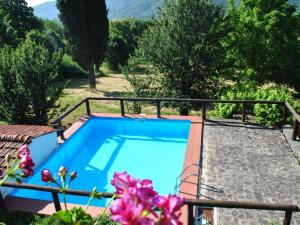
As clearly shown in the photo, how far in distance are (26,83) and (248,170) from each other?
8059 millimetres

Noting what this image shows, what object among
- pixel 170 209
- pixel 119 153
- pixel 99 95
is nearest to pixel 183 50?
pixel 119 153

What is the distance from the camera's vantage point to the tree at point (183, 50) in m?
14.7

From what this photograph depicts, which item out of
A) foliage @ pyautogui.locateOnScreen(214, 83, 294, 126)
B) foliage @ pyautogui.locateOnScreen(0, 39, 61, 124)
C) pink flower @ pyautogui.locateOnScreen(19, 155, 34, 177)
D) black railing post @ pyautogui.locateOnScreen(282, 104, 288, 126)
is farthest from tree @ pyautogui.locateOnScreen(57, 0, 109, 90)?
pink flower @ pyautogui.locateOnScreen(19, 155, 34, 177)

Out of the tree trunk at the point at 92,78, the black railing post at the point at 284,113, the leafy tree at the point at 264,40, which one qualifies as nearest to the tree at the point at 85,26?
the tree trunk at the point at 92,78

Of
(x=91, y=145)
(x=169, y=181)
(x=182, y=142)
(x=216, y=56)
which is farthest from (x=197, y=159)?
(x=216, y=56)

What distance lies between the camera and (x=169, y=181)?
28.6 feet

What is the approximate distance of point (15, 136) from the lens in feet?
27.2

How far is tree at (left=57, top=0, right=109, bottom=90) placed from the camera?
21.3 m

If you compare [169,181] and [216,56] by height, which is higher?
[216,56]

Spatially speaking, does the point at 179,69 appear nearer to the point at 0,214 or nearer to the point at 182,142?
the point at 182,142

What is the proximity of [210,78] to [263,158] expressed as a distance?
25.6 ft

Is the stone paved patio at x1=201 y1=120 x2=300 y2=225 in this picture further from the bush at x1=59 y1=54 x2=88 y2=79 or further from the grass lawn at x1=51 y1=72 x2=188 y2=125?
the bush at x1=59 y1=54 x2=88 y2=79

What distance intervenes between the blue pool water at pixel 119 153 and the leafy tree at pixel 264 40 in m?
7.33

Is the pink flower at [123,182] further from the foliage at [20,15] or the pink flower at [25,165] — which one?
the foliage at [20,15]
